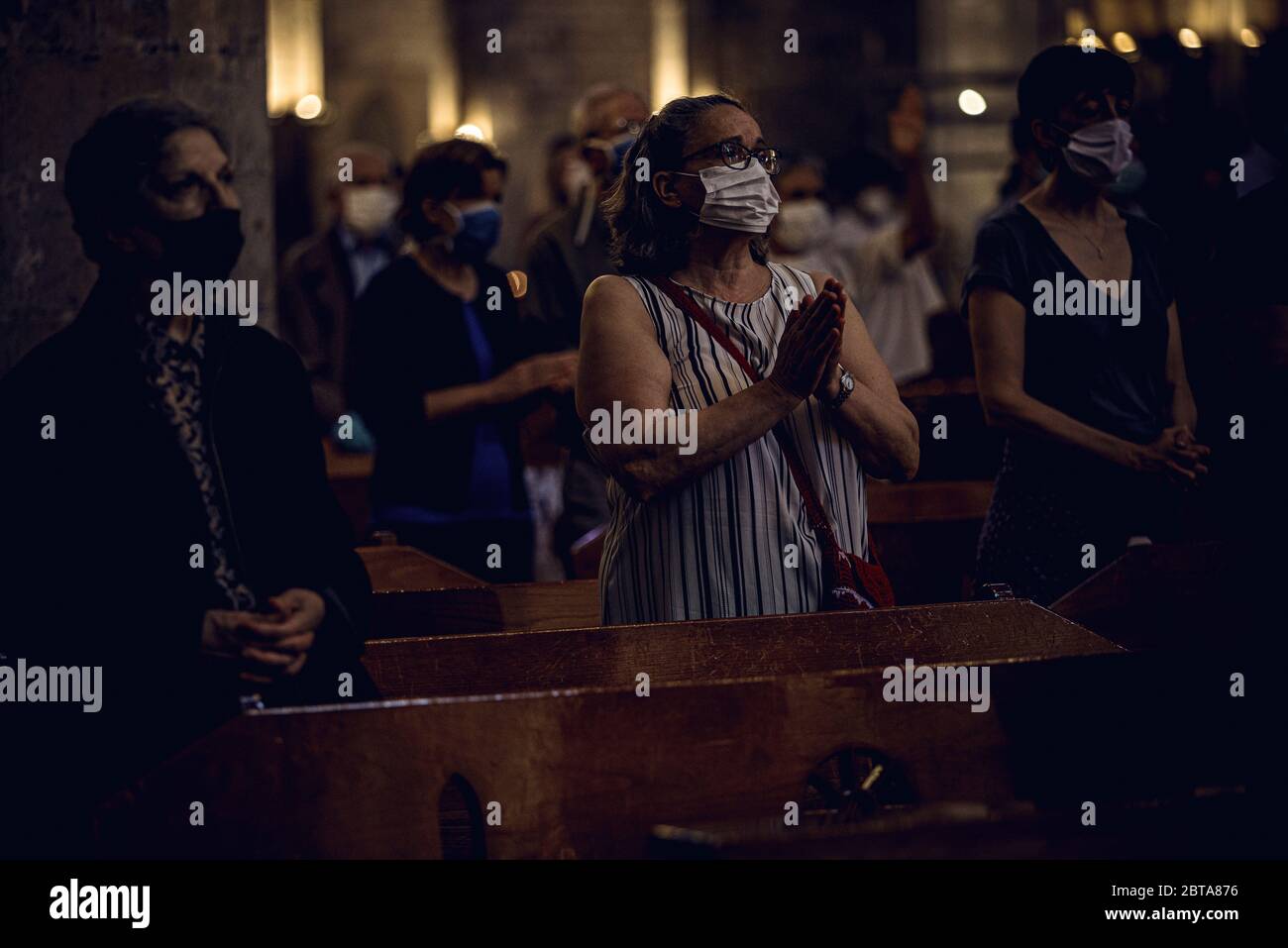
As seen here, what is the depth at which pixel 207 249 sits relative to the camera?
3234 millimetres

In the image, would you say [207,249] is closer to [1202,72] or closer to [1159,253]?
[1159,253]

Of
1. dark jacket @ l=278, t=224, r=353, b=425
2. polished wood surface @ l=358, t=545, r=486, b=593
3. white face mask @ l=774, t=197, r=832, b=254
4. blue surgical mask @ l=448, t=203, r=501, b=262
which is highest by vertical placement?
white face mask @ l=774, t=197, r=832, b=254

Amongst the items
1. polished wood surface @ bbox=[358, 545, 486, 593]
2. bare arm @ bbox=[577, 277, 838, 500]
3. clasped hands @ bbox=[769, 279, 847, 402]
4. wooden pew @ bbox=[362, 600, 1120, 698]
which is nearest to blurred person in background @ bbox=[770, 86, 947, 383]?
polished wood surface @ bbox=[358, 545, 486, 593]

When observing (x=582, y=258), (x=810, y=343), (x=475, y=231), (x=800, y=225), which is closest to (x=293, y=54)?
(x=800, y=225)

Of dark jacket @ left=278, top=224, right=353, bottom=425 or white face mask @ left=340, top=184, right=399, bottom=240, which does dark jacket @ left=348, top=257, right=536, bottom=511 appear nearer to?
dark jacket @ left=278, top=224, right=353, bottom=425

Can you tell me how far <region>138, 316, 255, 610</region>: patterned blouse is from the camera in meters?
3.18

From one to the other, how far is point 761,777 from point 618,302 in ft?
3.77

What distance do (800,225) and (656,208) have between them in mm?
6718

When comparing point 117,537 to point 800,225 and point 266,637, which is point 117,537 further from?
point 800,225

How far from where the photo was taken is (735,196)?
3.89 meters

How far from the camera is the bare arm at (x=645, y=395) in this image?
3662 millimetres

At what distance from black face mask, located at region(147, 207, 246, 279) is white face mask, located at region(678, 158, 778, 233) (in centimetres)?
107
